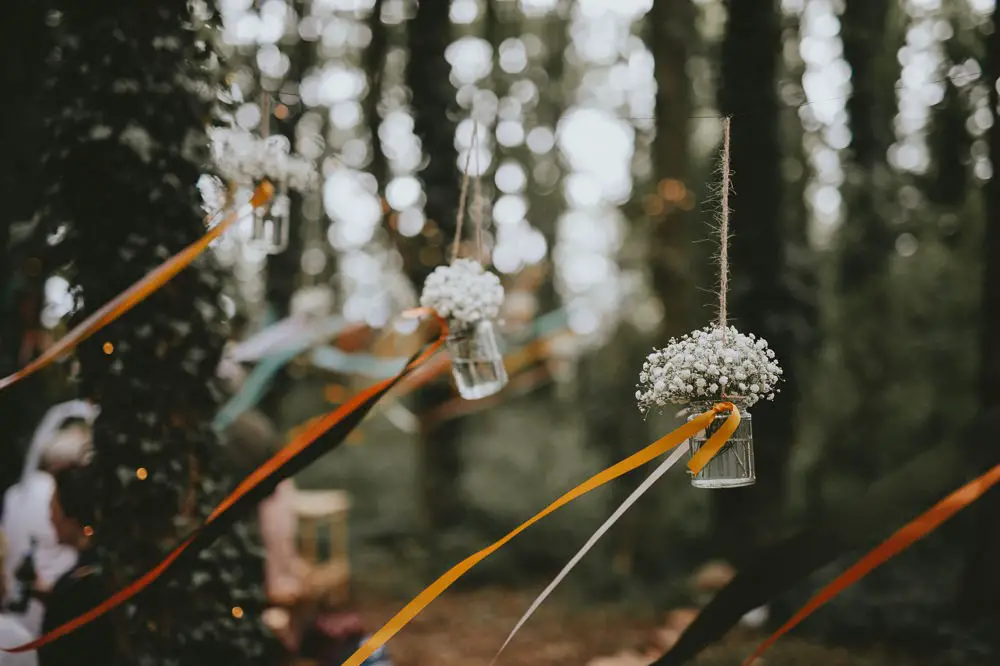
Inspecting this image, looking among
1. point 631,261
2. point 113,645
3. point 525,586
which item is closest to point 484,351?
point 113,645

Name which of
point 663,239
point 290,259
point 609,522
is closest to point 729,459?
point 609,522

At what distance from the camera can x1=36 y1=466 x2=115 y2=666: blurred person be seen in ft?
11.1

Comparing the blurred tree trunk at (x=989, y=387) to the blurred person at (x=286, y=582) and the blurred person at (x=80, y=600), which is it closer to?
the blurred person at (x=286, y=582)

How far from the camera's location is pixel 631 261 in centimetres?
1227

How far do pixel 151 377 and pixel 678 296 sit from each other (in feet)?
14.6

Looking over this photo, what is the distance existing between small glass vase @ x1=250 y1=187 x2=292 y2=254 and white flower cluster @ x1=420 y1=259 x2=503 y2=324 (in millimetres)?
1179

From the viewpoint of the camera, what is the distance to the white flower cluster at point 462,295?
3.08 m

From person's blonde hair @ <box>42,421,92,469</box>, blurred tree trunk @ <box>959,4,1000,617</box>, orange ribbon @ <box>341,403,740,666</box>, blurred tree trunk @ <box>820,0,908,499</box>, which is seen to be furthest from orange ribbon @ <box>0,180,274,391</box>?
blurred tree trunk @ <box>820,0,908,499</box>

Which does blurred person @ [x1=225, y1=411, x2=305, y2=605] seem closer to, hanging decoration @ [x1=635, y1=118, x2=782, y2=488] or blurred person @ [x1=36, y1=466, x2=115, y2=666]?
blurred person @ [x1=36, y1=466, x2=115, y2=666]

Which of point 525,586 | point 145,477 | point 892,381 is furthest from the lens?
point 525,586

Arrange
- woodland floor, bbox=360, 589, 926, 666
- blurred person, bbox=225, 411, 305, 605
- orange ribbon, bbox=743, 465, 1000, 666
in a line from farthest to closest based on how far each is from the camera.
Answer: blurred person, bbox=225, 411, 305, 605, woodland floor, bbox=360, 589, 926, 666, orange ribbon, bbox=743, 465, 1000, 666

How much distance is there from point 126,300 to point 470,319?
1.27 meters

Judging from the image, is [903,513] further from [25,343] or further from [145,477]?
[25,343]

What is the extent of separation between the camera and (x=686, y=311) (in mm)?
6621
